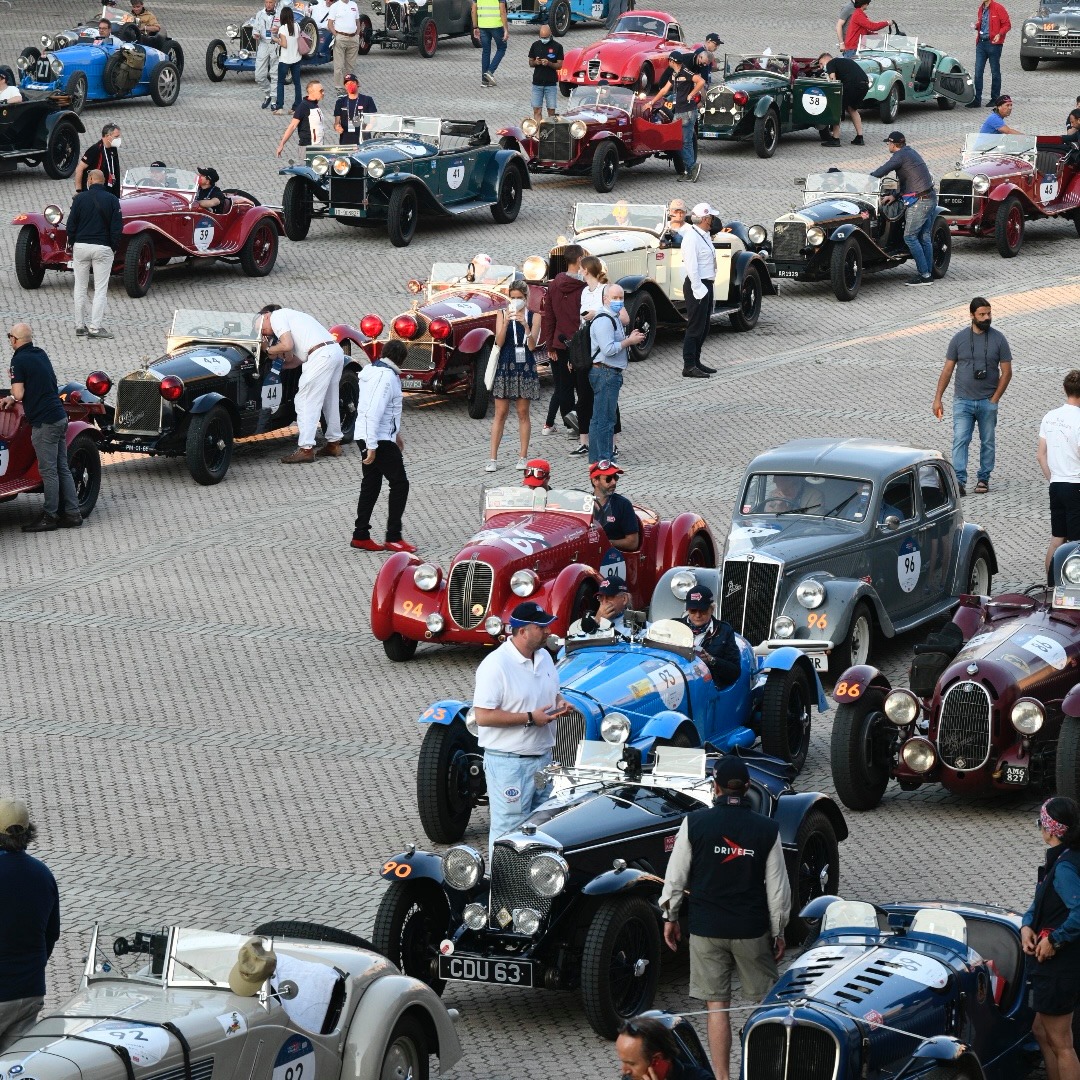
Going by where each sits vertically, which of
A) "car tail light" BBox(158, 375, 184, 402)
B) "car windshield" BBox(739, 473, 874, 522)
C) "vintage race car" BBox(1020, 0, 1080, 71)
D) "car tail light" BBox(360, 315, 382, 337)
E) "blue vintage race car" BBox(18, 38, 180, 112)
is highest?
"vintage race car" BBox(1020, 0, 1080, 71)

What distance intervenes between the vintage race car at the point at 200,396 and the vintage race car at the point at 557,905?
9.10 meters

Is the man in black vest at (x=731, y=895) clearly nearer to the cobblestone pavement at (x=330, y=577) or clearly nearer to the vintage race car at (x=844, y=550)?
the cobblestone pavement at (x=330, y=577)

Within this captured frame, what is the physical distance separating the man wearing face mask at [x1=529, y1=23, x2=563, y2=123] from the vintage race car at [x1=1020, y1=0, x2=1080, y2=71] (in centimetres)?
984

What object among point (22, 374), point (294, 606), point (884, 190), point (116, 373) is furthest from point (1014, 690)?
point (884, 190)

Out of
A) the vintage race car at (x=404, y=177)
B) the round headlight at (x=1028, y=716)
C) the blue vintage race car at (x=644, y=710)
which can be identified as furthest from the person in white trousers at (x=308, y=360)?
the round headlight at (x=1028, y=716)

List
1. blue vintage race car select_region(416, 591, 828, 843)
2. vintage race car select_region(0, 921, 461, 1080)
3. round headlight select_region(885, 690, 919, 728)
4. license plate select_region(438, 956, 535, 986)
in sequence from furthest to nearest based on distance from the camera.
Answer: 1. round headlight select_region(885, 690, 919, 728)
2. blue vintage race car select_region(416, 591, 828, 843)
3. license plate select_region(438, 956, 535, 986)
4. vintage race car select_region(0, 921, 461, 1080)

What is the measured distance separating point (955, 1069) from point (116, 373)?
48.6ft

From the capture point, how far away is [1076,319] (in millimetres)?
23531

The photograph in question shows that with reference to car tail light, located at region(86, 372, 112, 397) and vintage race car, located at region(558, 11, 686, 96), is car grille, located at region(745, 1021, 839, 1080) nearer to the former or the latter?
car tail light, located at region(86, 372, 112, 397)

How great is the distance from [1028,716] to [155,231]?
14431mm

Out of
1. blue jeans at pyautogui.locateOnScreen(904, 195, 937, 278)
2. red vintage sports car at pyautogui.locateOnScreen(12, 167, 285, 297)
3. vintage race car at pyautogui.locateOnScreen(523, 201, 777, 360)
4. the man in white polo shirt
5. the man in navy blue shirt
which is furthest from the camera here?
blue jeans at pyautogui.locateOnScreen(904, 195, 937, 278)

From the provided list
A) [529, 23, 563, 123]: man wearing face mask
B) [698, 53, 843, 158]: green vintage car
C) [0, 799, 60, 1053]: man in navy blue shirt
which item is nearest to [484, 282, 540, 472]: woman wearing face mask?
[0, 799, 60, 1053]: man in navy blue shirt

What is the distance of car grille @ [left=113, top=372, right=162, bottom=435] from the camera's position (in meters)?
18.5

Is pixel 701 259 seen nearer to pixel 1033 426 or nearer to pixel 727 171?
pixel 1033 426
